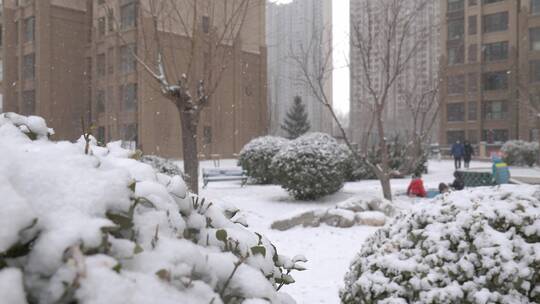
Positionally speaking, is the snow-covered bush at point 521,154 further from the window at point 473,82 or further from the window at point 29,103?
the window at point 29,103

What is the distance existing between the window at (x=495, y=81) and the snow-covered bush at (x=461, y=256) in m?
46.2

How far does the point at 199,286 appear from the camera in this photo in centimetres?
122

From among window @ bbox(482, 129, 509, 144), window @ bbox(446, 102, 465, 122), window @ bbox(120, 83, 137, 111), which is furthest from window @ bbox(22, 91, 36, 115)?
window @ bbox(482, 129, 509, 144)

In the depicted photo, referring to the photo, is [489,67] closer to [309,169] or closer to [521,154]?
[521,154]

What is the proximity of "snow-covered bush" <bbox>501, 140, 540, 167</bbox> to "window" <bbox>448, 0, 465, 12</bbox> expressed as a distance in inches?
936

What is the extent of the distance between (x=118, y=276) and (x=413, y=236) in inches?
84.8

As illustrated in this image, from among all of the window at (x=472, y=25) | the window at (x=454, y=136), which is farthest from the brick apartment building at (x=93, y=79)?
the window at (x=472, y=25)

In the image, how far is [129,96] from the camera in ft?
114

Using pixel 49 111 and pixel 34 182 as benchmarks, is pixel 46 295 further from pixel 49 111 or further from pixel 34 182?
pixel 49 111

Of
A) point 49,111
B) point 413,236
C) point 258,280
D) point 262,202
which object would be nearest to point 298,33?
point 262,202

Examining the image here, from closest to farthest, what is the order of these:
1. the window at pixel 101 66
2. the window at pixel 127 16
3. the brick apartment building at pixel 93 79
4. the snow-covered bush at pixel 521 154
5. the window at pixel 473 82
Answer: the snow-covered bush at pixel 521 154 → the window at pixel 127 16 → the brick apartment building at pixel 93 79 → the window at pixel 101 66 → the window at pixel 473 82

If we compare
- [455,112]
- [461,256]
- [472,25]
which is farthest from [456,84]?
[461,256]

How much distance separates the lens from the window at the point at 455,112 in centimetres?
4606

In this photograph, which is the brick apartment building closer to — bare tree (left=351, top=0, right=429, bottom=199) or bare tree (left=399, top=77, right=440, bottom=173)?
bare tree (left=399, top=77, right=440, bottom=173)
